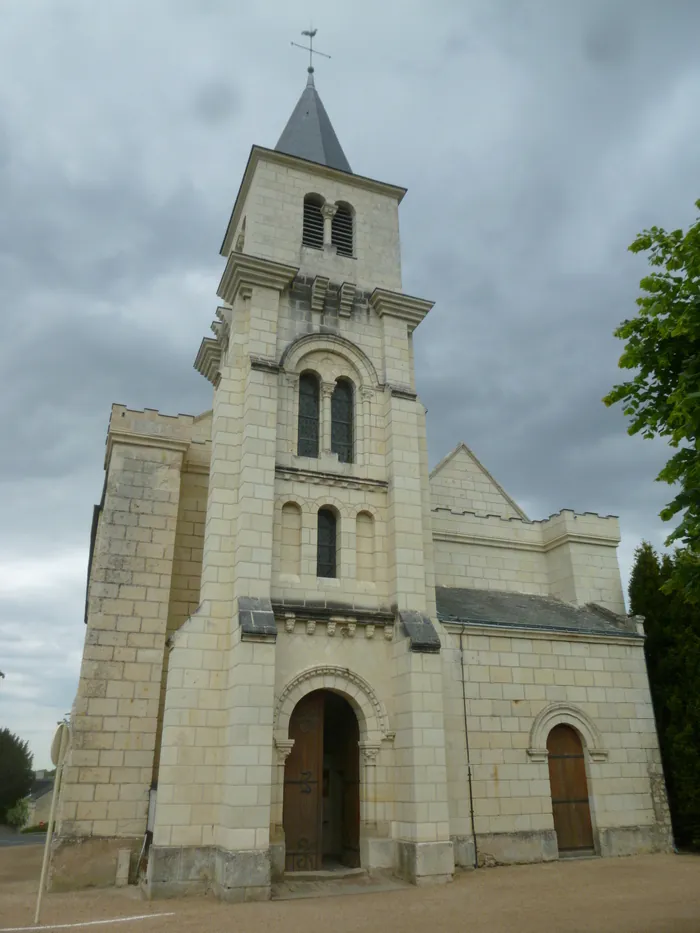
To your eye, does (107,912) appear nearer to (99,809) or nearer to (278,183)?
(99,809)

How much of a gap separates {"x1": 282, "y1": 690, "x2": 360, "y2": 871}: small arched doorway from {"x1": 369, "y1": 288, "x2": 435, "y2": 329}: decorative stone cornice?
9064 millimetres

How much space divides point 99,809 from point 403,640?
6781mm

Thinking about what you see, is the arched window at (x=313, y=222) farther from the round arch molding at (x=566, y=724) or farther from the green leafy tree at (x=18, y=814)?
the green leafy tree at (x=18, y=814)

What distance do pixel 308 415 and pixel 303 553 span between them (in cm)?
342

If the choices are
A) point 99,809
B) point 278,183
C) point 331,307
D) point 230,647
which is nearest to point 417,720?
point 230,647

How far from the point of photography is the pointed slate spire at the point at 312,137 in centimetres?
1944

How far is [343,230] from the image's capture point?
Answer: 18.4 metres

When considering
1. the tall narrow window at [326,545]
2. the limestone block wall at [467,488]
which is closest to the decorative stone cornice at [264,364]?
the tall narrow window at [326,545]

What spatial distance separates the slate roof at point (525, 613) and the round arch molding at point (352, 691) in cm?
259

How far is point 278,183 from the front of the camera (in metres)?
17.7

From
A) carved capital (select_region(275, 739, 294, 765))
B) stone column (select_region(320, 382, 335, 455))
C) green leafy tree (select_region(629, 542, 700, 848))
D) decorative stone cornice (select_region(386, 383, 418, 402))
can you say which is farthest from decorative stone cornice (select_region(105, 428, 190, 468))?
green leafy tree (select_region(629, 542, 700, 848))

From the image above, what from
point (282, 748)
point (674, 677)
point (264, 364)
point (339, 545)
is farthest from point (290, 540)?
point (674, 677)

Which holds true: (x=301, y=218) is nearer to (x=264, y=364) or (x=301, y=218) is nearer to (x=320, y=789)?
(x=264, y=364)

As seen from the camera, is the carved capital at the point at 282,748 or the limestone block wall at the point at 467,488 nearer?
the carved capital at the point at 282,748
